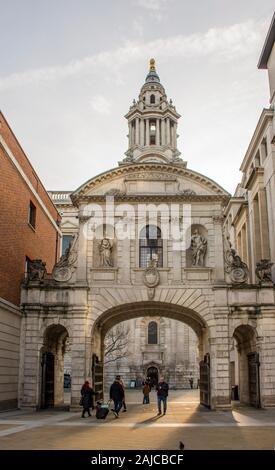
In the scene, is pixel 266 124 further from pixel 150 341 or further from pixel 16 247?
pixel 150 341

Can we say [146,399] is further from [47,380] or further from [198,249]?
[198,249]

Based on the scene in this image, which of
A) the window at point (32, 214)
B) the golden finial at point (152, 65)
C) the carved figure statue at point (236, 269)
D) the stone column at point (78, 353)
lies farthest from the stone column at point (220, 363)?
the golden finial at point (152, 65)

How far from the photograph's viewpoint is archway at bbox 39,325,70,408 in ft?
95.8

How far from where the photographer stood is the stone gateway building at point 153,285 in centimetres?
2891

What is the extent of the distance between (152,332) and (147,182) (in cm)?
3741

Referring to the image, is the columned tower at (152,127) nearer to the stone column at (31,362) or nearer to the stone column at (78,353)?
the stone column at (78,353)

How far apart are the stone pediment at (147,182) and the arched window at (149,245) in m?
2.26

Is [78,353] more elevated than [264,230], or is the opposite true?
[264,230]

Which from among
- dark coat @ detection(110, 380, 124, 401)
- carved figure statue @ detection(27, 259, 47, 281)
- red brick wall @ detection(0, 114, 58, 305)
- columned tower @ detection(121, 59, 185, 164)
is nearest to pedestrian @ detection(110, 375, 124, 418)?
dark coat @ detection(110, 380, 124, 401)

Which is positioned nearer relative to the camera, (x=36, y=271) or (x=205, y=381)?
(x=36, y=271)

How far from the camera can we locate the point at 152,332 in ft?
218

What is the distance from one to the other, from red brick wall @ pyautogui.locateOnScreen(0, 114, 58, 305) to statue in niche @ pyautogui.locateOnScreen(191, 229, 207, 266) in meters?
9.56

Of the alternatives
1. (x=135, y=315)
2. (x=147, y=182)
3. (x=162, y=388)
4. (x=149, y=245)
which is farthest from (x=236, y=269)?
(x=162, y=388)
